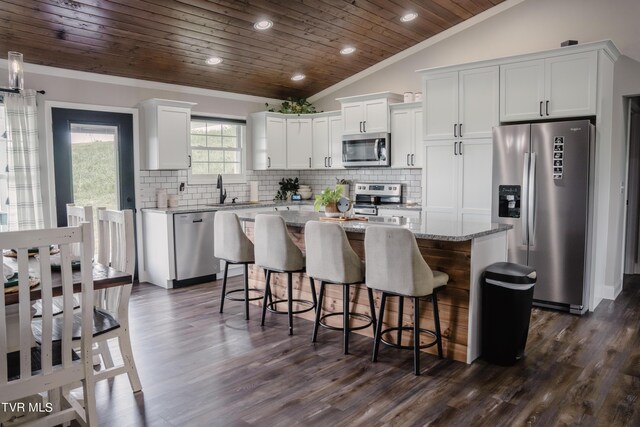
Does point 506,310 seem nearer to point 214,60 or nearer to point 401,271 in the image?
point 401,271

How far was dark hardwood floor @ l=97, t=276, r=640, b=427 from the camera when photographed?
2566 mm

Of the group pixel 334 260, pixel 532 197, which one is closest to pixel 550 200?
pixel 532 197

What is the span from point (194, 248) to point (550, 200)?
3.92 meters

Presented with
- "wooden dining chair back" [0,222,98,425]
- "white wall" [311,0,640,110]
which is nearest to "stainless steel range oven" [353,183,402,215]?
"white wall" [311,0,640,110]

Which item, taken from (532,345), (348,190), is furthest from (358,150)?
(532,345)

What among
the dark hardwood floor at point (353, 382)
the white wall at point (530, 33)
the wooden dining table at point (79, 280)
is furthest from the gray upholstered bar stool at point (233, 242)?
the white wall at point (530, 33)

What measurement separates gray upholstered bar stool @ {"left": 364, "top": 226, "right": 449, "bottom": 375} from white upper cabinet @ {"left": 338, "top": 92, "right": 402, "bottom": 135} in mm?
3355

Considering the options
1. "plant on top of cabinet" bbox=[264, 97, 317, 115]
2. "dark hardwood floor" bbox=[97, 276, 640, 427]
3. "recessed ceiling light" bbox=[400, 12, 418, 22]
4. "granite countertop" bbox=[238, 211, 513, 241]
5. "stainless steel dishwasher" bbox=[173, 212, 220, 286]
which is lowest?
"dark hardwood floor" bbox=[97, 276, 640, 427]

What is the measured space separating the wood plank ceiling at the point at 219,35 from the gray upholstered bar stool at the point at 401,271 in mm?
2649

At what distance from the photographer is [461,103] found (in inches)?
202

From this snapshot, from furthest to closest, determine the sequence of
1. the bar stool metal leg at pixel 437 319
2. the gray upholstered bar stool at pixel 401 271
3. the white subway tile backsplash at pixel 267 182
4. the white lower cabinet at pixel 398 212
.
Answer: the white subway tile backsplash at pixel 267 182 < the white lower cabinet at pixel 398 212 < the bar stool metal leg at pixel 437 319 < the gray upholstered bar stool at pixel 401 271

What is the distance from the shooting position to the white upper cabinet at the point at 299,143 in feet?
23.1

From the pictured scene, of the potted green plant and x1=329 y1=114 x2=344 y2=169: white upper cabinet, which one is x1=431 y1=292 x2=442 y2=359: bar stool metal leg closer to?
the potted green plant

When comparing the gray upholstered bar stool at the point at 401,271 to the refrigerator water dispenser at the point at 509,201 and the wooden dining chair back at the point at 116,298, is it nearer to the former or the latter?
the wooden dining chair back at the point at 116,298
